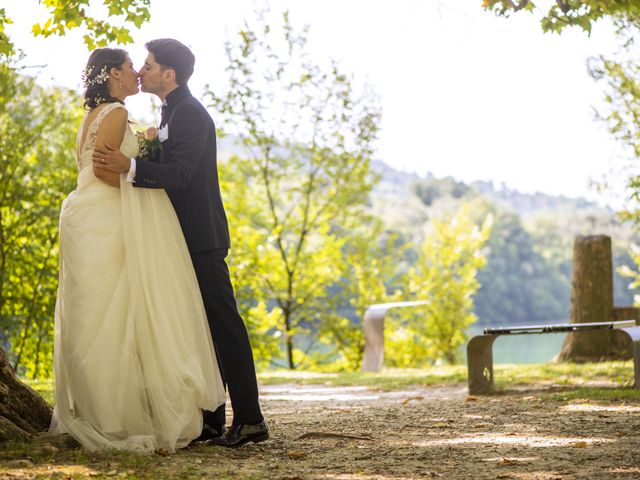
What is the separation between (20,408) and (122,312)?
0.84 meters

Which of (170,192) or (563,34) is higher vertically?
(563,34)

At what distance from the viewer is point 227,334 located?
4.89m

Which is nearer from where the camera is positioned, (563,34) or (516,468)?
(516,468)

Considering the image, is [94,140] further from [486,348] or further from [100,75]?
[486,348]

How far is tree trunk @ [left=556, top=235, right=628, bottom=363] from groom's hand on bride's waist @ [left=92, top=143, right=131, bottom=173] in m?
7.49

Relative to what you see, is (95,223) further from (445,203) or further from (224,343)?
(445,203)

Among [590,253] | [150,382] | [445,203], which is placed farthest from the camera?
[445,203]

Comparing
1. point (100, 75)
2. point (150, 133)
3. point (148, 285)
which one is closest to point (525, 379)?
point (148, 285)

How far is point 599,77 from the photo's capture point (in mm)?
14750

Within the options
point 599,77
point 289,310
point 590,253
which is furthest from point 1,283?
point 599,77

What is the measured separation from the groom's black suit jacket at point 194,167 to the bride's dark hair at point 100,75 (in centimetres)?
33

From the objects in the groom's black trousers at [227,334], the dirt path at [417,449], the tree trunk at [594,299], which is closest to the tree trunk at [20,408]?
the dirt path at [417,449]

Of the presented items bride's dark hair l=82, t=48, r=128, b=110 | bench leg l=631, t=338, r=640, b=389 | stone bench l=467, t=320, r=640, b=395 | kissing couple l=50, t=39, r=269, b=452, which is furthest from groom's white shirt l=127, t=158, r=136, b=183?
bench leg l=631, t=338, r=640, b=389

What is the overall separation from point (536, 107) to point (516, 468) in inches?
4308
